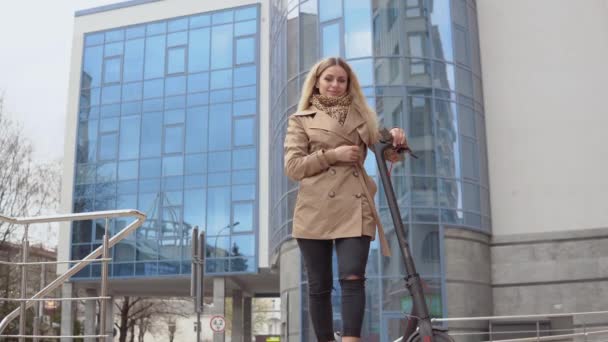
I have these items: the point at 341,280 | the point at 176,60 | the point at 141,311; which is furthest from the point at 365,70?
the point at 141,311

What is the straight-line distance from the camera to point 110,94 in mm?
35906

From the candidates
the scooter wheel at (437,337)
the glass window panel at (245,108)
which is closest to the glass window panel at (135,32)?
the glass window panel at (245,108)

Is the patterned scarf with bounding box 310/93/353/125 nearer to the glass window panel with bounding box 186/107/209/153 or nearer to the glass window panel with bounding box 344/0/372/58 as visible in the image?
the glass window panel with bounding box 344/0/372/58

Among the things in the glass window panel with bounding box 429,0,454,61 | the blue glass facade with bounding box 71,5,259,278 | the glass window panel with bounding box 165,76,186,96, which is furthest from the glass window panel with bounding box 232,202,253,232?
the glass window panel with bounding box 429,0,454,61

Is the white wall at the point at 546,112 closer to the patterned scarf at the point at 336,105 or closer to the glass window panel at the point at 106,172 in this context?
the glass window panel at the point at 106,172

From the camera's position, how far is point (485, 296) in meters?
23.0

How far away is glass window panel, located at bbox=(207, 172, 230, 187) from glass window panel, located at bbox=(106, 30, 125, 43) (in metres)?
8.46

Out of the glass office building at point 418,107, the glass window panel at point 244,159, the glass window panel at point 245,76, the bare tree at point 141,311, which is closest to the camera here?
the glass office building at point 418,107

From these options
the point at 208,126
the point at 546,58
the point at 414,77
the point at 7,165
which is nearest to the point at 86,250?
the point at 7,165

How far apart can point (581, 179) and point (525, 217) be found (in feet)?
6.63

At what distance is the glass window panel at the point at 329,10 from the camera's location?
76.7 ft

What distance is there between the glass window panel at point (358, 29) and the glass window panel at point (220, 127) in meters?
11.3

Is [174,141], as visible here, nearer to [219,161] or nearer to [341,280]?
[219,161]

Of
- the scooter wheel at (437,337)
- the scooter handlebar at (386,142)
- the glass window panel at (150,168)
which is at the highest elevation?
the glass window panel at (150,168)
